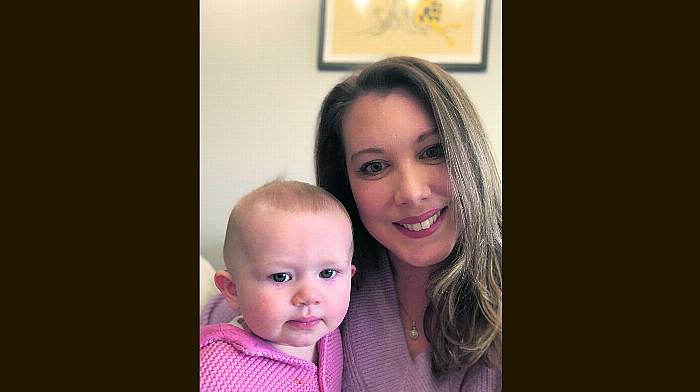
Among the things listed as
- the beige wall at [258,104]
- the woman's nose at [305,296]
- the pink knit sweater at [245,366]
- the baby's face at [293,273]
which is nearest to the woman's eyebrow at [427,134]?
the beige wall at [258,104]

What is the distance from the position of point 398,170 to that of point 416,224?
4.5 inches

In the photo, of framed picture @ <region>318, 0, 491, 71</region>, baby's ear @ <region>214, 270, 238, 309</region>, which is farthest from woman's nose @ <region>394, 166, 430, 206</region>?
baby's ear @ <region>214, 270, 238, 309</region>

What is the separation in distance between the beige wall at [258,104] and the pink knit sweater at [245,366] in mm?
143

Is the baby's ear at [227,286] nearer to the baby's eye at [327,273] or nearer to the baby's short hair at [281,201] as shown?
the baby's short hair at [281,201]

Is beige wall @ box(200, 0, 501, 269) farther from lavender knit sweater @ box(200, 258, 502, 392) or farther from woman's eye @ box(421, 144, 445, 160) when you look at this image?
lavender knit sweater @ box(200, 258, 502, 392)

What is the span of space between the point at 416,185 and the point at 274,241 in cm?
29

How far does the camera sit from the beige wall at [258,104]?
1.67 m

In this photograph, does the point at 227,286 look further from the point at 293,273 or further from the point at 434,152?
the point at 434,152

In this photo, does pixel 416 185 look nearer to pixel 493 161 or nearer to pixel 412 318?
pixel 493 161

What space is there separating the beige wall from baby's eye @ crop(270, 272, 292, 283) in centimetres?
13

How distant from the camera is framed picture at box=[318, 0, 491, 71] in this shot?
5.53 ft

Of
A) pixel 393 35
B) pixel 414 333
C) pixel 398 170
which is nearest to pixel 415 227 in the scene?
pixel 398 170

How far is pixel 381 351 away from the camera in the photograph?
1758 millimetres

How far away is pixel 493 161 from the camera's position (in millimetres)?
1696
